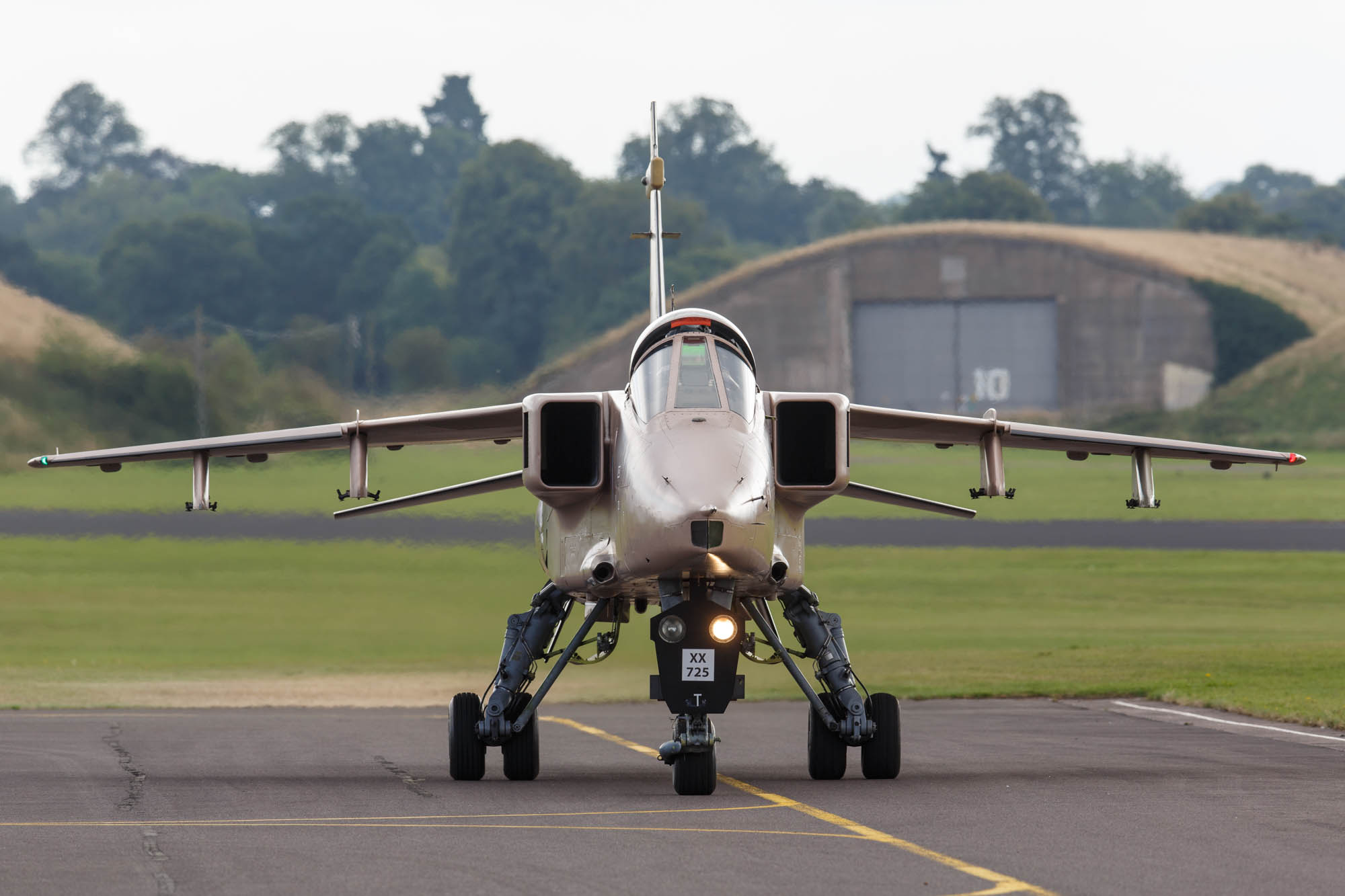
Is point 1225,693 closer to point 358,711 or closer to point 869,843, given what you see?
point 358,711

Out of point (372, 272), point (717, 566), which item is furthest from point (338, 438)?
point (372, 272)

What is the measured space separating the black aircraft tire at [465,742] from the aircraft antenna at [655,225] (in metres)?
5.67

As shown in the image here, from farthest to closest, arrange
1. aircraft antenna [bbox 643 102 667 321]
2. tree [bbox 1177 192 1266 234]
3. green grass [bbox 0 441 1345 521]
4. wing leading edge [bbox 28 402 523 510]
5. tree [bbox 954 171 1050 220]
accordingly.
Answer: tree [bbox 954 171 1050 220] → tree [bbox 1177 192 1266 234] → green grass [bbox 0 441 1345 521] → aircraft antenna [bbox 643 102 667 321] → wing leading edge [bbox 28 402 523 510]

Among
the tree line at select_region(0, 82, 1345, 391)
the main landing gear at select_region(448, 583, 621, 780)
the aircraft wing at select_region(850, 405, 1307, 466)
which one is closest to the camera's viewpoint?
the main landing gear at select_region(448, 583, 621, 780)

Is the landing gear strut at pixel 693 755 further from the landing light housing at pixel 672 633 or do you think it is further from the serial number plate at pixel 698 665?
the landing light housing at pixel 672 633

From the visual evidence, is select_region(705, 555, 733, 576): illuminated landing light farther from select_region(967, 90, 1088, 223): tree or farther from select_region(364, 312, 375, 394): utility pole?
select_region(967, 90, 1088, 223): tree

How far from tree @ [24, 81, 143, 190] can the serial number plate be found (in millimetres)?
135495

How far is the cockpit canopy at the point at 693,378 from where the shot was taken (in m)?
15.4

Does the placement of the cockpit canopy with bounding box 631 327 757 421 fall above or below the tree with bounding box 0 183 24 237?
below

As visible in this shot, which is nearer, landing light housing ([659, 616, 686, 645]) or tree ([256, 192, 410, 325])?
landing light housing ([659, 616, 686, 645])

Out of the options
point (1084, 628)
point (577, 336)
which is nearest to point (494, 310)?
point (577, 336)

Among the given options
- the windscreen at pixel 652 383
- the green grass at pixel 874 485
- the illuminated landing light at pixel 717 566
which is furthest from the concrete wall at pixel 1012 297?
the illuminated landing light at pixel 717 566

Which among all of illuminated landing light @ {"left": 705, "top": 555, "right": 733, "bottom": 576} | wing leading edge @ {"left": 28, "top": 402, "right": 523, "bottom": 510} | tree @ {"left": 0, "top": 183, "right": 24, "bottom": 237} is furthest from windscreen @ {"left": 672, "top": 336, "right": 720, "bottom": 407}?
tree @ {"left": 0, "top": 183, "right": 24, "bottom": 237}

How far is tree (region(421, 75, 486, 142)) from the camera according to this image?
17175 cm
